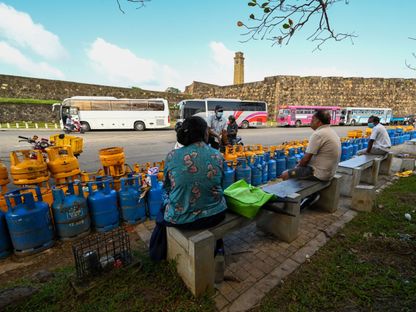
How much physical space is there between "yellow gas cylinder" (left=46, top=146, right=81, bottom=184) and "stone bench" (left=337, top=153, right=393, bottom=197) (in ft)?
16.5

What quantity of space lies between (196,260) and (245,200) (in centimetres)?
80

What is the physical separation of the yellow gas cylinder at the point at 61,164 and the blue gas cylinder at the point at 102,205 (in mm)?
834

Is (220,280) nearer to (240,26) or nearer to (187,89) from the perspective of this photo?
(240,26)

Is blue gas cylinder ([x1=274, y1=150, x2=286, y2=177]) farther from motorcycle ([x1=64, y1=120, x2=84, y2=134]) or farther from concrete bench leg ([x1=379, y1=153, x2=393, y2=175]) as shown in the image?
motorcycle ([x1=64, y1=120, x2=84, y2=134])

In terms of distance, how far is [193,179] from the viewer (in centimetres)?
192

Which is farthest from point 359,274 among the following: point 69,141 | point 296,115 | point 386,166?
point 296,115

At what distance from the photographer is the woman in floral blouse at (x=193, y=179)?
1.92m

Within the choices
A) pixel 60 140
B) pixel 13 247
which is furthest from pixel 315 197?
pixel 60 140

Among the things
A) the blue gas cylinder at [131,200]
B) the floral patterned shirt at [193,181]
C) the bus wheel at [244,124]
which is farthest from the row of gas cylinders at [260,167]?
the bus wheel at [244,124]

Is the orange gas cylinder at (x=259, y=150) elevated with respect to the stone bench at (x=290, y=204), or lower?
elevated

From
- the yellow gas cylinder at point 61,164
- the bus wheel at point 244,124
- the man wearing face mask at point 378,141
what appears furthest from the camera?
the bus wheel at point 244,124

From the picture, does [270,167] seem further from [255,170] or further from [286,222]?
[286,222]

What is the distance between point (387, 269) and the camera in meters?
2.38

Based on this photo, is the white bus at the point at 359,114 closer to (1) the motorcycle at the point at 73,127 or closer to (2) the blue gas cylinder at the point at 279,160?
(2) the blue gas cylinder at the point at 279,160
